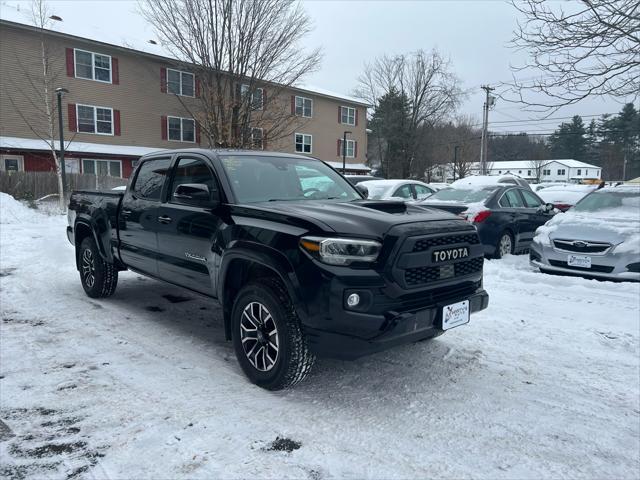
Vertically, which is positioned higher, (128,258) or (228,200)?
(228,200)

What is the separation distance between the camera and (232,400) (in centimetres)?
356

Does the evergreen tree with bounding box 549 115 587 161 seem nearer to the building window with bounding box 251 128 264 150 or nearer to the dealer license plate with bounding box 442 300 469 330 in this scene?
the building window with bounding box 251 128 264 150

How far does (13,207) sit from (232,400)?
15.6 m

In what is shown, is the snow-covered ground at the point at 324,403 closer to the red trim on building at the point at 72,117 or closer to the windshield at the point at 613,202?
the windshield at the point at 613,202

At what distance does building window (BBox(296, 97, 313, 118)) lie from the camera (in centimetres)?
3481

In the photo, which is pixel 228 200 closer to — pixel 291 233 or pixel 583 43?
pixel 291 233

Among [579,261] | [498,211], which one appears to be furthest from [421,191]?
[579,261]

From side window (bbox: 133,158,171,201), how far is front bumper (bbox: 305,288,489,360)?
277cm

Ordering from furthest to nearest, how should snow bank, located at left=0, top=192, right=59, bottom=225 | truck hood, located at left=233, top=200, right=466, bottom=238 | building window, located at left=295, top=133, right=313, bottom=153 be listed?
building window, located at left=295, top=133, right=313, bottom=153 → snow bank, located at left=0, top=192, right=59, bottom=225 → truck hood, located at left=233, top=200, right=466, bottom=238

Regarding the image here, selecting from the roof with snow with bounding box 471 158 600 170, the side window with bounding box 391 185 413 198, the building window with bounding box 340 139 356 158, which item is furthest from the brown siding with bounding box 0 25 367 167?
the roof with snow with bounding box 471 158 600 170

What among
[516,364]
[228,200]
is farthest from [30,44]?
[516,364]

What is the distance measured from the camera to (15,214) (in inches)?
600

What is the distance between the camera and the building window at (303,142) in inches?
1409

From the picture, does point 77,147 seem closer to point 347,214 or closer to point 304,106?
point 304,106
